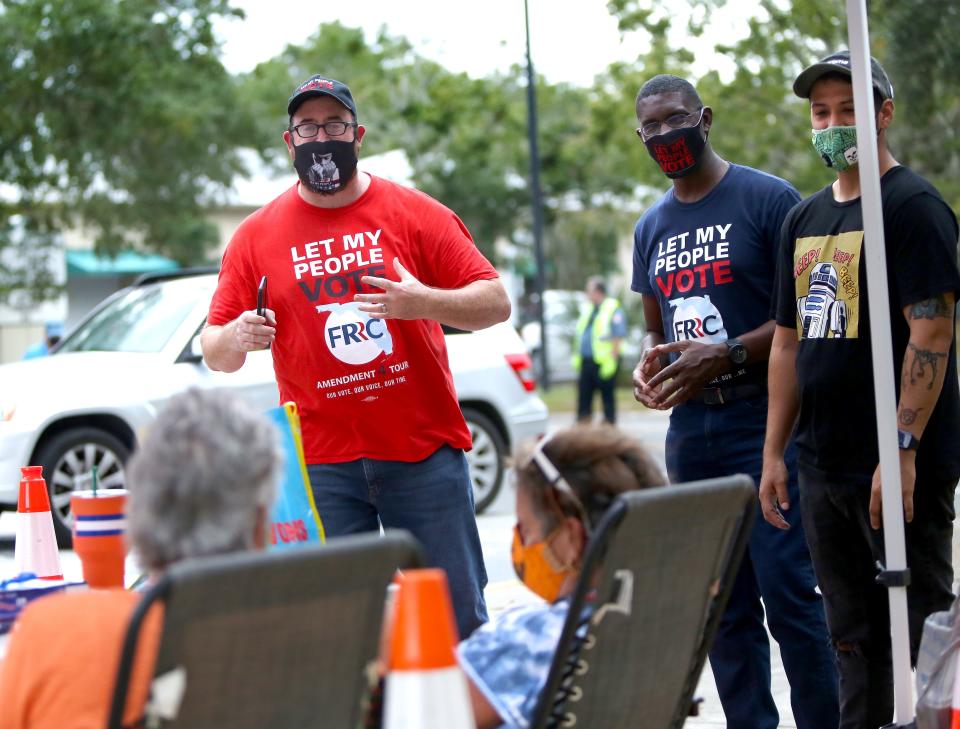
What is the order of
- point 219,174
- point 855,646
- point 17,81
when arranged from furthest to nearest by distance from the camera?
point 219,174 < point 17,81 < point 855,646

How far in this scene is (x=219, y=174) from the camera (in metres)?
24.1

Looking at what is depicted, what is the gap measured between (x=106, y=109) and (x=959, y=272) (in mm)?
18060

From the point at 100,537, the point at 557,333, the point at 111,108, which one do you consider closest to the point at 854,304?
the point at 100,537

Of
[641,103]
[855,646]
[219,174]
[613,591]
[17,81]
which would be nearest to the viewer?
[613,591]

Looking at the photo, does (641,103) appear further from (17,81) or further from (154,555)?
(17,81)

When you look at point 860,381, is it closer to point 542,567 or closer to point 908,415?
point 908,415

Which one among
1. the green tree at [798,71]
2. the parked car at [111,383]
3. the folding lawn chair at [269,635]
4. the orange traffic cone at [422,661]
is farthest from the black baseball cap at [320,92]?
the green tree at [798,71]

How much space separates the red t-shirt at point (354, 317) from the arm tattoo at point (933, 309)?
1258mm

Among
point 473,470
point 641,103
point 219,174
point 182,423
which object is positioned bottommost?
point 473,470

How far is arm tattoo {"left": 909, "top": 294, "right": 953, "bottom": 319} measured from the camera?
3.57 m

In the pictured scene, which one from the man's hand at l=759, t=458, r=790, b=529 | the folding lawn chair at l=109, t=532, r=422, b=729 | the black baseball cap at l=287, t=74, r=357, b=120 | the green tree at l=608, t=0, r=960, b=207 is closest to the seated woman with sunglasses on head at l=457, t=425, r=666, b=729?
the folding lawn chair at l=109, t=532, r=422, b=729

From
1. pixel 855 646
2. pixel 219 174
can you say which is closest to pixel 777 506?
pixel 855 646

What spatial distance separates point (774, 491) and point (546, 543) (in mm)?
1454

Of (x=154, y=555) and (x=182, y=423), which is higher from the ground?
(x=182, y=423)
